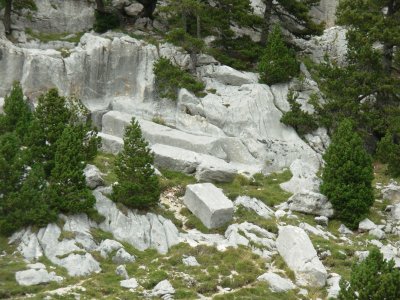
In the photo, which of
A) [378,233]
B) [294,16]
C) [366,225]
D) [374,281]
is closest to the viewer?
[374,281]

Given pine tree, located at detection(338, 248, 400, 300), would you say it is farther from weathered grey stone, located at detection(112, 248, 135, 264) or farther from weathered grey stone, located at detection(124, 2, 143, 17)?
weathered grey stone, located at detection(124, 2, 143, 17)

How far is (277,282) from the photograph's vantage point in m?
25.0

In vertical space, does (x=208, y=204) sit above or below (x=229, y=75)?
below

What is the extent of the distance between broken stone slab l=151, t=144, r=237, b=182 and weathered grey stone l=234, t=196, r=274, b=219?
306 centimetres

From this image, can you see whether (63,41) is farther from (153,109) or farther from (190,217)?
(190,217)

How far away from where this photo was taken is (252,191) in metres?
34.6

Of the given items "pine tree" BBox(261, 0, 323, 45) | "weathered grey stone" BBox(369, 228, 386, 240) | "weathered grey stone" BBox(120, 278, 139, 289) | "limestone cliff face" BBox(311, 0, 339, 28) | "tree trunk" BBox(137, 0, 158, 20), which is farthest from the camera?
"limestone cliff face" BBox(311, 0, 339, 28)

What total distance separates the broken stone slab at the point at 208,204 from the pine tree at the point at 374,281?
34.0 feet

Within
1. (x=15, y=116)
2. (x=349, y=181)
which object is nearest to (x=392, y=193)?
(x=349, y=181)

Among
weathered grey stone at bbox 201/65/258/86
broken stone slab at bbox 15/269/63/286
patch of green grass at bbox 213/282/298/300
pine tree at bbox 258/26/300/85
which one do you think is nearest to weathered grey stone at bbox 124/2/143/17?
weathered grey stone at bbox 201/65/258/86

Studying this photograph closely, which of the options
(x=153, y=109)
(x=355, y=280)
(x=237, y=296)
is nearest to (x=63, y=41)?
(x=153, y=109)

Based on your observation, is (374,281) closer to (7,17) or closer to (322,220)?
(322,220)

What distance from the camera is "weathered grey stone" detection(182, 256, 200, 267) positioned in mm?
26500

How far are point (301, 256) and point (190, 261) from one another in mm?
5293
